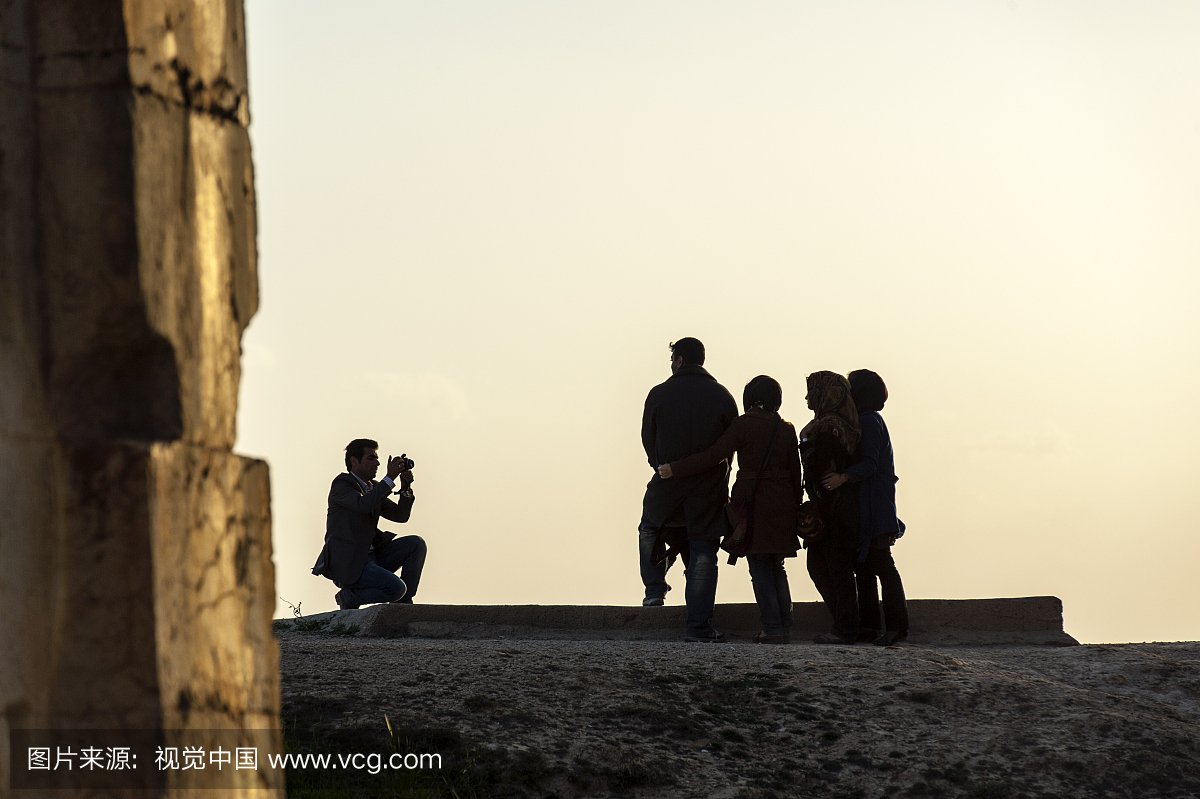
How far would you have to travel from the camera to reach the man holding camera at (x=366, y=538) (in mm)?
8305

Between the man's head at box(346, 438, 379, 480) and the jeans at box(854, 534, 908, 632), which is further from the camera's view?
the man's head at box(346, 438, 379, 480)


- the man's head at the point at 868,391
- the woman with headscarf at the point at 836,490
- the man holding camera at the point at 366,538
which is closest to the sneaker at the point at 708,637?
the woman with headscarf at the point at 836,490

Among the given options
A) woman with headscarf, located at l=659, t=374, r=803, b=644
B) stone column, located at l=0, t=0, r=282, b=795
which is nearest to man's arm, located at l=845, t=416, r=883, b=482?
woman with headscarf, located at l=659, t=374, r=803, b=644

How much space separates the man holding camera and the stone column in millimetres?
5203

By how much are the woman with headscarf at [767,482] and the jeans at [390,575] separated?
2.13 m

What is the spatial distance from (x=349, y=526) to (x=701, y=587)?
2.40m

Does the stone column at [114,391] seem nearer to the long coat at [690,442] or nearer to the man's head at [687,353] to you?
the long coat at [690,442]

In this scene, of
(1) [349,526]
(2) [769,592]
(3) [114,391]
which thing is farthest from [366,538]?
(3) [114,391]

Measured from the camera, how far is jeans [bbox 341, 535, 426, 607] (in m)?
8.46

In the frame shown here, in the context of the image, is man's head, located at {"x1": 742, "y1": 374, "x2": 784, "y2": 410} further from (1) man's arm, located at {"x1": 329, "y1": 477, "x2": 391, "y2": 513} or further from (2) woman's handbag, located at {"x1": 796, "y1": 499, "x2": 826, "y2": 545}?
(1) man's arm, located at {"x1": 329, "y1": 477, "x2": 391, "y2": 513}

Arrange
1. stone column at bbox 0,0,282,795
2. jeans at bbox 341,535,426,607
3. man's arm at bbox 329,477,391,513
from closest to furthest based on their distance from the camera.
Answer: stone column at bbox 0,0,282,795 < man's arm at bbox 329,477,391,513 < jeans at bbox 341,535,426,607

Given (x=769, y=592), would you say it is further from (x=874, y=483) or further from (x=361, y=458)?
(x=361, y=458)

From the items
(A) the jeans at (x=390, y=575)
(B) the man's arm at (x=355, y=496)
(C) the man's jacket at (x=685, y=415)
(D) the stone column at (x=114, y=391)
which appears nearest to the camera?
(D) the stone column at (x=114, y=391)

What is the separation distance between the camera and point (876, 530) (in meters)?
7.20
